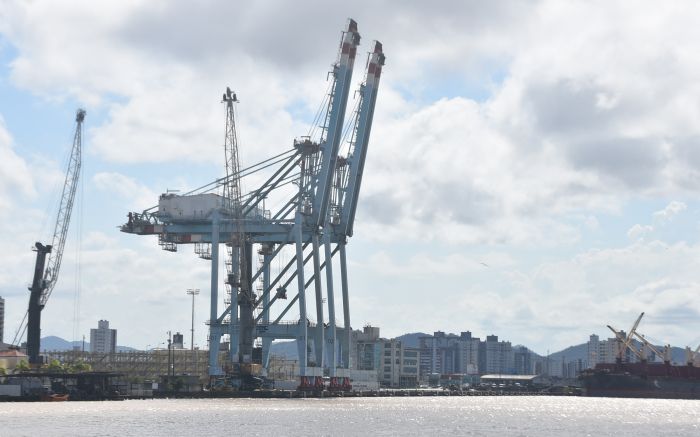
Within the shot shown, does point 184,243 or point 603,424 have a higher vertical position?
point 184,243

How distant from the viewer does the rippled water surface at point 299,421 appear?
8831cm

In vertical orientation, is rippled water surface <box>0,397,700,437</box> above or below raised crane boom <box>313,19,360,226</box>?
below

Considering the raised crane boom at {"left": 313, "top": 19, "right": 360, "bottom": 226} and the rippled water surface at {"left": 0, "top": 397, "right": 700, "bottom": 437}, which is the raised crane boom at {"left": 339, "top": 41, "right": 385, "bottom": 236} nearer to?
the raised crane boom at {"left": 313, "top": 19, "right": 360, "bottom": 226}

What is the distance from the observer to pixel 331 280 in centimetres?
15550

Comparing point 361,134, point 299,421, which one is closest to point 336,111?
point 361,134

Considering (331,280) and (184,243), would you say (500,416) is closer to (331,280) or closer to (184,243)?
(331,280)

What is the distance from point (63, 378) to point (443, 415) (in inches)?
1776

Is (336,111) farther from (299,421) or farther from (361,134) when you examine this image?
(299,421)

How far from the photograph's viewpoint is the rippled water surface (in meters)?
88.3

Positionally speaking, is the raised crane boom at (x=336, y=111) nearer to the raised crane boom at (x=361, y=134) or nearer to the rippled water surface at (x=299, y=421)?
the raised crane boom at (x=361, y=134)

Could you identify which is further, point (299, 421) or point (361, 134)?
point (361, 134)

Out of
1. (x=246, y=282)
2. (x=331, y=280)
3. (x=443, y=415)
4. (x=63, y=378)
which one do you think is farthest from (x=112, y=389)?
(x=443, y=415)

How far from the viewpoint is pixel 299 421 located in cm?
9969

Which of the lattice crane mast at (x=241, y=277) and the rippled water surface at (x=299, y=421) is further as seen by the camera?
the lattice crane mast at (x=241, y=277)
